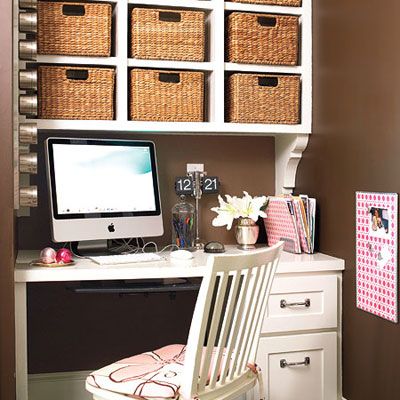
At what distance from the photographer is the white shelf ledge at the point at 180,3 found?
2636 mm

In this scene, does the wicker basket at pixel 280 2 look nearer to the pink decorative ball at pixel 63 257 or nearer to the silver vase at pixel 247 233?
the silver vase at pixel 247 233

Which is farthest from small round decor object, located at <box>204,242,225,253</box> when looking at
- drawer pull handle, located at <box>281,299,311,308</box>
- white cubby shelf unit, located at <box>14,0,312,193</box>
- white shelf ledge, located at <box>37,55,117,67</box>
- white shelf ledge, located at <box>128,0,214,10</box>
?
white shelf ledge, located at <box>128,0,214,10</box>

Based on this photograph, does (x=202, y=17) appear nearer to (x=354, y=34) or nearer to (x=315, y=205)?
(x=354, y=34)

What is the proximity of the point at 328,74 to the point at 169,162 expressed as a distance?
83cm

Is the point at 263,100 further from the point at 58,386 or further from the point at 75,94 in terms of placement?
the point at 58,386

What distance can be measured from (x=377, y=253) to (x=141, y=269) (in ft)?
2.82

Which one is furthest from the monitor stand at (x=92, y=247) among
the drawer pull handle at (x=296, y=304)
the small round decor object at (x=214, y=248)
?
the drawer pull handle at (x=296, y=304)

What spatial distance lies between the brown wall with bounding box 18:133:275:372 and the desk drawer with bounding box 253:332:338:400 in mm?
667

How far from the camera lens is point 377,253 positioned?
224 cm

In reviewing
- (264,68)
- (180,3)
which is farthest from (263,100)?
(180,3)

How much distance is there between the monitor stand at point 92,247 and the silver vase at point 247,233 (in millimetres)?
593

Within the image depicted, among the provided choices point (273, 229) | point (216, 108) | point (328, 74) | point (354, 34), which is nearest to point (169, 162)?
point (216, 108)

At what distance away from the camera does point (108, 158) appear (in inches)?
104

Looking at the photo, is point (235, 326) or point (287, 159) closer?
point (235, 326)
